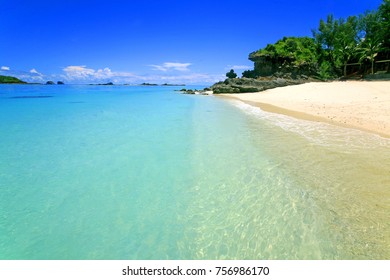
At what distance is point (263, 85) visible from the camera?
1615 inches

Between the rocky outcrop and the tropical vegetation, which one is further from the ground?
the tropical vegetation

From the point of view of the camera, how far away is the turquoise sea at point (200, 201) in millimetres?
3305

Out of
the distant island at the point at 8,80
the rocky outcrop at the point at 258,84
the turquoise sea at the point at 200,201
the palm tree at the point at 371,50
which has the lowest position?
the turquoise sea at the point at 200,201

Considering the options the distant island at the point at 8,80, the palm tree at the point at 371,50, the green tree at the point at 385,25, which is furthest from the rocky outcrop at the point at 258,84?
the distant island at the point at 8,80

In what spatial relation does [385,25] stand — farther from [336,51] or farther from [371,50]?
[336,51]

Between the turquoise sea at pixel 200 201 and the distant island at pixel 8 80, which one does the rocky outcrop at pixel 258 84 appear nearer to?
the turquoise sea at pixel 200 201

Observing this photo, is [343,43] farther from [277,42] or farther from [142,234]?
[142,234]

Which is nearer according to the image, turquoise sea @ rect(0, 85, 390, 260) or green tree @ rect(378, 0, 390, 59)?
turquoise sea @ rect(0, 85, 390, 260)

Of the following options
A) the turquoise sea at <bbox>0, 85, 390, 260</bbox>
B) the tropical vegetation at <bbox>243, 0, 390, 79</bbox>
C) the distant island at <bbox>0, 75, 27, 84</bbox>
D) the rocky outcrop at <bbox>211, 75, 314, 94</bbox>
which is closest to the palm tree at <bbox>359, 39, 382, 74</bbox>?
the tropical vegetation at <bbox>243, 0, 390, 79</bbox>

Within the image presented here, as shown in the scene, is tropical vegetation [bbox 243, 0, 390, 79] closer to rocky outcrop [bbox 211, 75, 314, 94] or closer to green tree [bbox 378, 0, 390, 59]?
green tree [bbox 378, 0, 390, 59]

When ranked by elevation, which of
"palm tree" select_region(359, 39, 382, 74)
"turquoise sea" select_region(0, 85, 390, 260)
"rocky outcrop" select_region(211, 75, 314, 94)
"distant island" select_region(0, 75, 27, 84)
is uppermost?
"distant island" select_region(0, 75, 27, 84)

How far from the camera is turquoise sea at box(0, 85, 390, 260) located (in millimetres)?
3305

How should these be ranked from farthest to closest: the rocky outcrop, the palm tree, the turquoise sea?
the rocky outcrop < the palm tree < the turquoise sea
